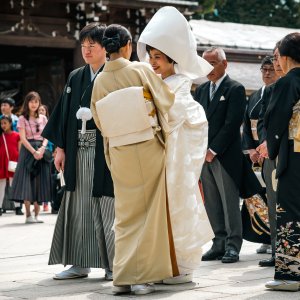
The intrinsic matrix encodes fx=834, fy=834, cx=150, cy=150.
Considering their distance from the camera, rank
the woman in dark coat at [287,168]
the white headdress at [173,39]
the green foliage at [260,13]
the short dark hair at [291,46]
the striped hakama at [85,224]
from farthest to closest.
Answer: the green foliage at [260,13] < the striped hakama at [85,224] < the white headdress at [173,39] < the short dark hair at [291,46] < the woman in dark coat at [287,168]

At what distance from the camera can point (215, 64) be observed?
294 inches

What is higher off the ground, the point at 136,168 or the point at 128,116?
the point at 128,116

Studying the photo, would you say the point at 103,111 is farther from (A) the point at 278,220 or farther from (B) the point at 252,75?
(B) the point at 252,75

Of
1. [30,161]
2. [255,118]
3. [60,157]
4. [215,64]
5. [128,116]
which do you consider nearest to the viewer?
[128,116]

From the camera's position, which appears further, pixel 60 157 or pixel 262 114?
pixel 262 114

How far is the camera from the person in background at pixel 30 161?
1153 cm

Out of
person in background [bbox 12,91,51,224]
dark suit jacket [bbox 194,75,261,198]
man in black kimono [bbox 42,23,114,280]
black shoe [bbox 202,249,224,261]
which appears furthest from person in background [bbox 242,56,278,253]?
person in background [bbox 12,91,51,224]

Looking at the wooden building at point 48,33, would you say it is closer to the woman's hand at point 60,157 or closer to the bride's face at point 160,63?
the woman's hand at point 60,157

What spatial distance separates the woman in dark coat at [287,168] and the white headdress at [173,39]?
783 mm

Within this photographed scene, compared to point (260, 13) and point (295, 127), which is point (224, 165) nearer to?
point (295, 127)

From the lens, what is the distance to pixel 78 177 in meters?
6.36

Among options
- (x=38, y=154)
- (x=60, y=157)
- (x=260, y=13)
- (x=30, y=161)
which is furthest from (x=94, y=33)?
(x=260, y=13)

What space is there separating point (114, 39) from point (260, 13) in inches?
978

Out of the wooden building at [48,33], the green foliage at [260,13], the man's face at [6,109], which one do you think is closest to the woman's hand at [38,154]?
the man's face at [6,109]
